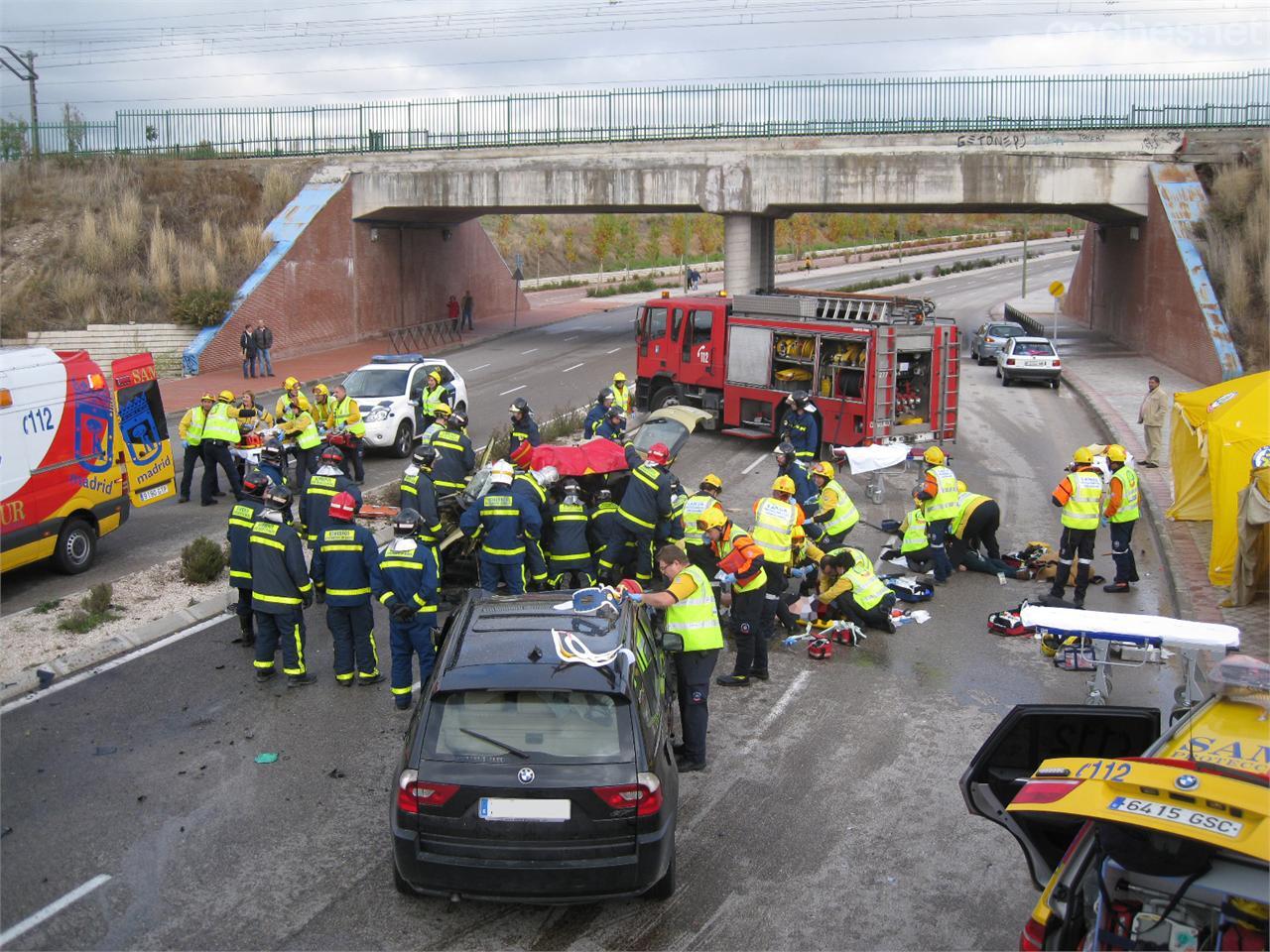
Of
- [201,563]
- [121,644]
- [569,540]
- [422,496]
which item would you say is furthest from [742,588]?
→ [201,563]

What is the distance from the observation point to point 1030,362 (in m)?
30.5

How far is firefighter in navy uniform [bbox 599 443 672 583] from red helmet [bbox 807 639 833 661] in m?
1.63

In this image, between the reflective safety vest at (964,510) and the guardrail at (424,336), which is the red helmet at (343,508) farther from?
the guardrail at (424,336)

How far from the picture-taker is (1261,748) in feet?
15.9

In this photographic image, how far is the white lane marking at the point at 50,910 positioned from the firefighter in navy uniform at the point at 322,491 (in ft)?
13.6

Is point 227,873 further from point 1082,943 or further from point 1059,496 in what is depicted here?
point 1059,496

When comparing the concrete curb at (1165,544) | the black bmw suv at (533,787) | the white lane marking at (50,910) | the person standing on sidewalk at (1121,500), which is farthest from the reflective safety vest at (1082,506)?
the white lane marking at (50,910)

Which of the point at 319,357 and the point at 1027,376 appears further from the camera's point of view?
the point at 319,357

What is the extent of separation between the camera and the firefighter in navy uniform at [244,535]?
415 inches

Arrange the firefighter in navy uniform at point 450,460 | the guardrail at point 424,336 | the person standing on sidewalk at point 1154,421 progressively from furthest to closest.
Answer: the guardrail at point 424,336, the person standing on sidewalk at point 1154,421, the firefighter in navy uniform at point 450,460

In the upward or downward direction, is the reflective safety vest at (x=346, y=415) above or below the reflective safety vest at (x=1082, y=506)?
above

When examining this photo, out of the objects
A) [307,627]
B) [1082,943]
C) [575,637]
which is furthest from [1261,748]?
[307,627]

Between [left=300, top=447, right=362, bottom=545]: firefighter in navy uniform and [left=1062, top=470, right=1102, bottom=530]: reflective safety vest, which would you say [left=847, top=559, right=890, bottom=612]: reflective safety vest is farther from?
[left=300, top=447, right=362, bottom=545]: firefighter in navy uniform

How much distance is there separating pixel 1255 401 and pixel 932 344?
6860 mm
